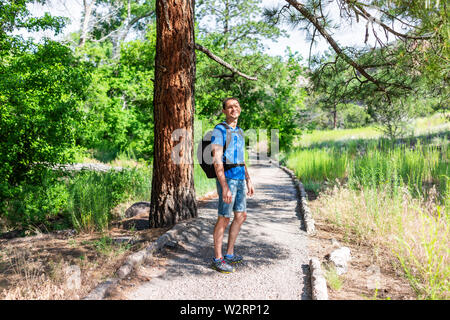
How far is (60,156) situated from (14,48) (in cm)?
224

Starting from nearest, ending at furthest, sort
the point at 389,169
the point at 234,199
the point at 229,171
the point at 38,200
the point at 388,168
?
the point at 229,171 < the point at 234,199 < the point at 389,169 < the point at 388,168 < the point at 38,200

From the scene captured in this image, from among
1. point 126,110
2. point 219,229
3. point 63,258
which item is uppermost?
point 126,110

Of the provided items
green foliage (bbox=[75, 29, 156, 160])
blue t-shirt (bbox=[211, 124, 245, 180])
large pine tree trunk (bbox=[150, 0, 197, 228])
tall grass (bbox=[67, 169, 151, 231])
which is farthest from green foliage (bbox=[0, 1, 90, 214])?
green foliage (bbox=[75, 29, 156, 160])

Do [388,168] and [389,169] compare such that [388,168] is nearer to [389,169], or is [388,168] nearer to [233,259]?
[389,169]

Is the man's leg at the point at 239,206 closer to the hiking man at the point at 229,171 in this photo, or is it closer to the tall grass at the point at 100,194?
the hiking man at the point at 229,171

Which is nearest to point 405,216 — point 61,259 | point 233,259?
point 233,259

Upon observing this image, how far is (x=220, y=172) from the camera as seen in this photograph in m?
3.25

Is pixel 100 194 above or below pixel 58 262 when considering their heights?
above

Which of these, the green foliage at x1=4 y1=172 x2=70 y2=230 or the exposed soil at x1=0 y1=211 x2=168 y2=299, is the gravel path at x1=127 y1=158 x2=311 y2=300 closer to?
the exposed soil at x1=0 y1=211 x2=168 y2=299

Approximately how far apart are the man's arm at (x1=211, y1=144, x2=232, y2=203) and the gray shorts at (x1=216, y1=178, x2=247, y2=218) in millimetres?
141

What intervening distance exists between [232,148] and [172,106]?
1.80 m

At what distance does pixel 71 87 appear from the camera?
6090mm

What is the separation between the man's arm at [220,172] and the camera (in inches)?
128
